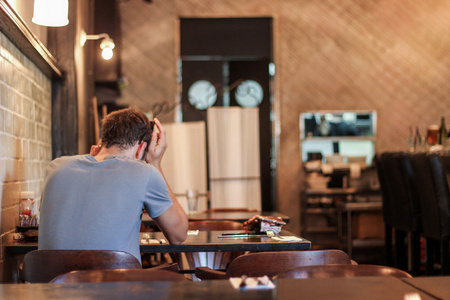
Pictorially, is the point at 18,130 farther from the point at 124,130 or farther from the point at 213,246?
the point at 213,246

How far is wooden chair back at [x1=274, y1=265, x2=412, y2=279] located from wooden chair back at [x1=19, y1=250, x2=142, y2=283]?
699mm

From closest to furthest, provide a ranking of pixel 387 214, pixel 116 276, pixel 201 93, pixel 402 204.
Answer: pixel 116 276 < pixel 402 204 < pixel 387 214 < pixel 201 93

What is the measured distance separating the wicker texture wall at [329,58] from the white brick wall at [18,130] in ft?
13.4

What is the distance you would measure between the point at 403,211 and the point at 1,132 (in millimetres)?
3987

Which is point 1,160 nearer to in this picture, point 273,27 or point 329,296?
point 329,296

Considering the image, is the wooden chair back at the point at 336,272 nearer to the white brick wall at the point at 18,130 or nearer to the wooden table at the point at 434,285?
the wooden table at the point at 434,285

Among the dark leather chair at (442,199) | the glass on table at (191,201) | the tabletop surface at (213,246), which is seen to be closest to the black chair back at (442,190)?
the dark leather chair at (442,199)

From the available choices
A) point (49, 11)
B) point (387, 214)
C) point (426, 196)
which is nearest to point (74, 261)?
point (49, 11)

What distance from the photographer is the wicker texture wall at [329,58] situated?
8273 millimetres

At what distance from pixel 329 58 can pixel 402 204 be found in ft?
10.9

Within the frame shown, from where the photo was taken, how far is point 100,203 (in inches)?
96.3

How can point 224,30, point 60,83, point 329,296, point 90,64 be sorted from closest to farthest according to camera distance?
point 329,296 < point 60,83 < point 90,64 < point 224,30

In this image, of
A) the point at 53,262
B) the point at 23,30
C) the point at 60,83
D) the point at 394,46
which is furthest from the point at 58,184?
the point at 394,46

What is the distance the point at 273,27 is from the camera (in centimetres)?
834
